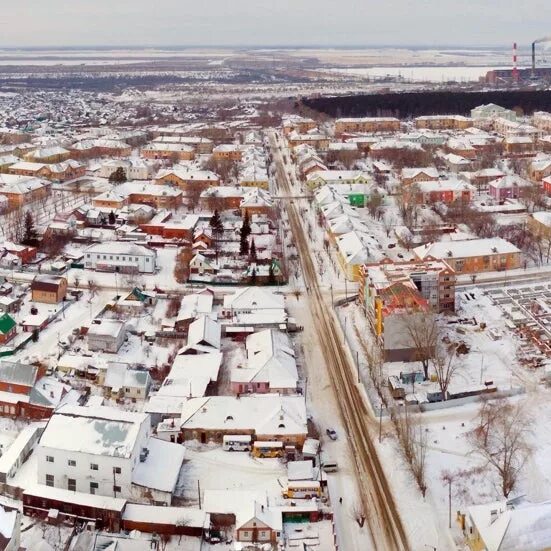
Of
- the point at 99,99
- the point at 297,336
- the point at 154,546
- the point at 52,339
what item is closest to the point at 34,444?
the point at 154,546

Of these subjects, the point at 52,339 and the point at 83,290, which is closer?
the point at 52,339

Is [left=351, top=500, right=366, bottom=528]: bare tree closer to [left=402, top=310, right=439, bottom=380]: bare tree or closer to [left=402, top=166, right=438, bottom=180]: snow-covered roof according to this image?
[left=402, top=310, right=439, bottom=380]: bare tree

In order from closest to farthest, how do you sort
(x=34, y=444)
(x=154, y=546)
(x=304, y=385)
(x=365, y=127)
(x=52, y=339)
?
(x=154, y=546), (x=34, y=444), (x=304, y=385), (x=52, y=339), (x=365, y=127)

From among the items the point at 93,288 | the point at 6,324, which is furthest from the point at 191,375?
the point at 93,288

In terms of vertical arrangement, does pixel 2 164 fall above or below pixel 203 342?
above

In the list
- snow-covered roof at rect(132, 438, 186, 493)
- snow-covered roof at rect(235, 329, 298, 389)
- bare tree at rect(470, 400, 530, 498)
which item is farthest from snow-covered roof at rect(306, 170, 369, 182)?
snow-covered roof at rect(132, 438, 186, 493)

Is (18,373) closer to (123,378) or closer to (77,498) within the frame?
(123,378)

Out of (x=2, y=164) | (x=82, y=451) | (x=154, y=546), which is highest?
(x=2, y=164)

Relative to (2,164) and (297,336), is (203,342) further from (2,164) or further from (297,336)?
(2,164)
